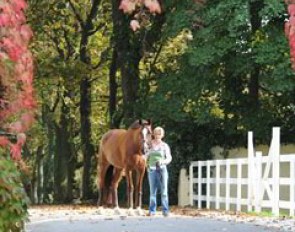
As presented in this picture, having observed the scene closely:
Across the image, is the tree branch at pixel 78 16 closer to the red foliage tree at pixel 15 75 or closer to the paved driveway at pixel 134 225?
the paved driveway at pixel 134 225

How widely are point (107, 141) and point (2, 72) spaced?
13471mm

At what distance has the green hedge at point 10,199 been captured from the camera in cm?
623

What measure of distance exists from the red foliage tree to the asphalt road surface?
484 cm

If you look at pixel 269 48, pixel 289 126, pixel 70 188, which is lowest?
pixel 70 188

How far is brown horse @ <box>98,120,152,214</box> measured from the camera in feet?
52.5

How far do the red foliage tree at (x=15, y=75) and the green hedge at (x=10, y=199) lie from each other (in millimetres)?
158

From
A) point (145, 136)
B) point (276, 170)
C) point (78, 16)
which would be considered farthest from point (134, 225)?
point (78, 16)

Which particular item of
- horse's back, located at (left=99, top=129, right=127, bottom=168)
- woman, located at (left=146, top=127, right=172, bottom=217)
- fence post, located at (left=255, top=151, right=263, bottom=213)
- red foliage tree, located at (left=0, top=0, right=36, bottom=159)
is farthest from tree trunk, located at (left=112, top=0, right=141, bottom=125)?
red foliage tree, located at (left=0, top=0, right=36, bottom=159)

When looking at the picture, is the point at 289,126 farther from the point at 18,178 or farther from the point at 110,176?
the point at 18,178

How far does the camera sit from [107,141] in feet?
63.6

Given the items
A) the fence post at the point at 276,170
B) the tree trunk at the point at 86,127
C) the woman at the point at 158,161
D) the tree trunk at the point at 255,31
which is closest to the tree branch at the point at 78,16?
the tree trunk at the point at 86,127

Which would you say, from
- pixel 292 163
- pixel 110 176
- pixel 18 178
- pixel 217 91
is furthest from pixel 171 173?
pixel 18 178

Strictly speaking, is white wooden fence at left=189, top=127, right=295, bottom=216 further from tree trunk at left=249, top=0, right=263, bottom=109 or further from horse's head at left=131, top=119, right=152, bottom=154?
horse's head at left=131, top=119, right=152, bottom=154

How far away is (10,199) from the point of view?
632 centimetres
